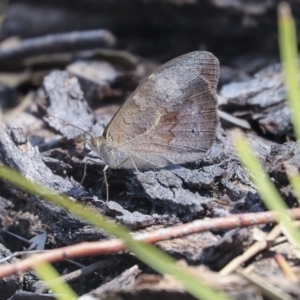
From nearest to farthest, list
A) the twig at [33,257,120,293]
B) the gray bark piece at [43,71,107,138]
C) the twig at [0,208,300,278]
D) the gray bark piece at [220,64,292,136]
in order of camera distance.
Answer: the twig at [0,208,300,278], the twig at [33,257,120,293], the gray bark piece at [220,64,292,136], the gray bark piece at [43,71,107,138]

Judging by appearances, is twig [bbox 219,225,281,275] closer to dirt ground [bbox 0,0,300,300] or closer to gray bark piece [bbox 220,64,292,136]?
dirt ground [bbox 0,0,300,300]

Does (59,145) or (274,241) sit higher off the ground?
(59,145)

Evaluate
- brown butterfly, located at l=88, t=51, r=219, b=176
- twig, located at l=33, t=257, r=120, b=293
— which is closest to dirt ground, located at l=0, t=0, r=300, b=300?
twig, located at l=33, t=257, r=120, b=293

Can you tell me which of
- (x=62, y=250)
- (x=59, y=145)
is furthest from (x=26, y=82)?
(x=62, y=250)

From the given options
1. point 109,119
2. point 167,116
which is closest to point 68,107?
point 109,119

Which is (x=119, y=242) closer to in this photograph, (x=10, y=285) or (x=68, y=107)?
(x=10, y=285)

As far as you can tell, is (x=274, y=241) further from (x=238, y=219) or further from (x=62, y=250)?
(x=62, y=250)
